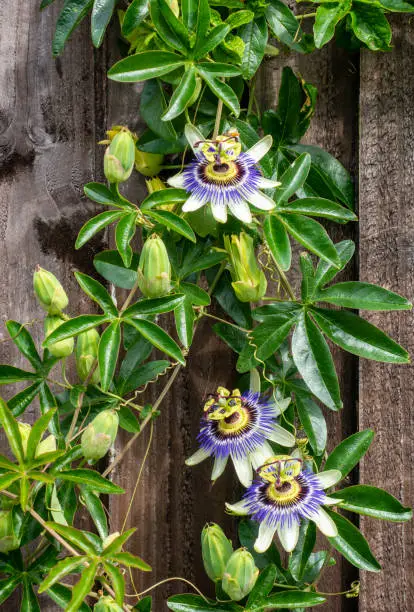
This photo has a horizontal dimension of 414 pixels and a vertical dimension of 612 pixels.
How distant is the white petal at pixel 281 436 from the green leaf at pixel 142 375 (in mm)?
218

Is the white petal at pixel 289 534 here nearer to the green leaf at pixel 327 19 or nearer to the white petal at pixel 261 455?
the white petal at pixel 261 455

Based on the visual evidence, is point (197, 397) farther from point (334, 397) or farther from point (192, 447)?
point (334, 397)

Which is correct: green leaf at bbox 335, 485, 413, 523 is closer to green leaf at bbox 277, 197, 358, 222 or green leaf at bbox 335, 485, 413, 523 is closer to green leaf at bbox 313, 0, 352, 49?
green leaf at bbox 277, 197, 358, 222

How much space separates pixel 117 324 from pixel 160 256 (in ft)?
0.43

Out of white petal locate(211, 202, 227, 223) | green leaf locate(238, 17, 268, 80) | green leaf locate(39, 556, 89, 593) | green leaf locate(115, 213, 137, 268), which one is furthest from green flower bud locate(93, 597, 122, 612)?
green leaf locate(238, 17, 268, 80)

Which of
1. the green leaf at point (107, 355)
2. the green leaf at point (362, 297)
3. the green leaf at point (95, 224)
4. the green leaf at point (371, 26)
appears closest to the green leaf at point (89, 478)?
the green leaf at point (107, 355)

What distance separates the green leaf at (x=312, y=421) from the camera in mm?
1468

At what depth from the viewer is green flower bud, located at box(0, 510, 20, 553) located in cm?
139

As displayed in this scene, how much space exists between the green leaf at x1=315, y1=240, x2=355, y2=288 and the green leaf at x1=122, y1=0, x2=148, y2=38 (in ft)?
1.68

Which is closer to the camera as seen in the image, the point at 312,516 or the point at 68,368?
the point at 312,516

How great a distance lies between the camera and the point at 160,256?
4.48 feet

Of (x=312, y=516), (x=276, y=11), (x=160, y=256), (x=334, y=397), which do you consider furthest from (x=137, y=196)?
(x=312, y=516)

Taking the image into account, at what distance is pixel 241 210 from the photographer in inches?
56.0

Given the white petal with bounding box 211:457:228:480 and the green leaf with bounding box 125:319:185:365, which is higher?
the green leaf with bounding box 125:319:185:365
